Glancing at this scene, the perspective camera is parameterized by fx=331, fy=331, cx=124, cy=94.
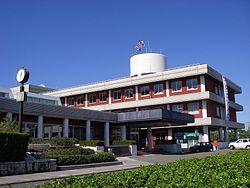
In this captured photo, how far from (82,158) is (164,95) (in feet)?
116

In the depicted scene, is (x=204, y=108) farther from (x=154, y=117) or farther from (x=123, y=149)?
(x=123, y=149)

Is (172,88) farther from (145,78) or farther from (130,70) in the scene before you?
(130,70)

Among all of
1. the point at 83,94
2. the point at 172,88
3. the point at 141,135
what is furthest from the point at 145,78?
the point at 83,94

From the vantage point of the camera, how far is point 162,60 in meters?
63.8

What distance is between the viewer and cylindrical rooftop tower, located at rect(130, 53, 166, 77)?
63.2m

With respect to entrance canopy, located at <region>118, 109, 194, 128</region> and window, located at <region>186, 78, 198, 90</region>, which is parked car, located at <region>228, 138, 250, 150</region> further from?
window, located at <region>186, 78, 198, 90</region>

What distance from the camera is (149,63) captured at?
63500mm

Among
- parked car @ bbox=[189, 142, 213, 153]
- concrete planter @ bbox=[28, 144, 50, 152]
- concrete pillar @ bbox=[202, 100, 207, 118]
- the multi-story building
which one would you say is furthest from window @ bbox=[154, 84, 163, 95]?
concrete planter @ bbox=[28, 144, 50, 152]

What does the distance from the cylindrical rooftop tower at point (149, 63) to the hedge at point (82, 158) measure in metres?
38.1

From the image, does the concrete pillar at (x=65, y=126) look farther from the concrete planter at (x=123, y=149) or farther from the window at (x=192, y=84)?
the window at (x=192, y=84)

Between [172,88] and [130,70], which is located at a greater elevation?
[130,70]

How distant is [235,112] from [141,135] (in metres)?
23.7

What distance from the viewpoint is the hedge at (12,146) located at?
17.9 meters

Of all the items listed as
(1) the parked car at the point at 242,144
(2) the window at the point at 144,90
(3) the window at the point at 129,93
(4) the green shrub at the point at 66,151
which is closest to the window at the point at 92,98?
(3) the window at the point at 129,93
